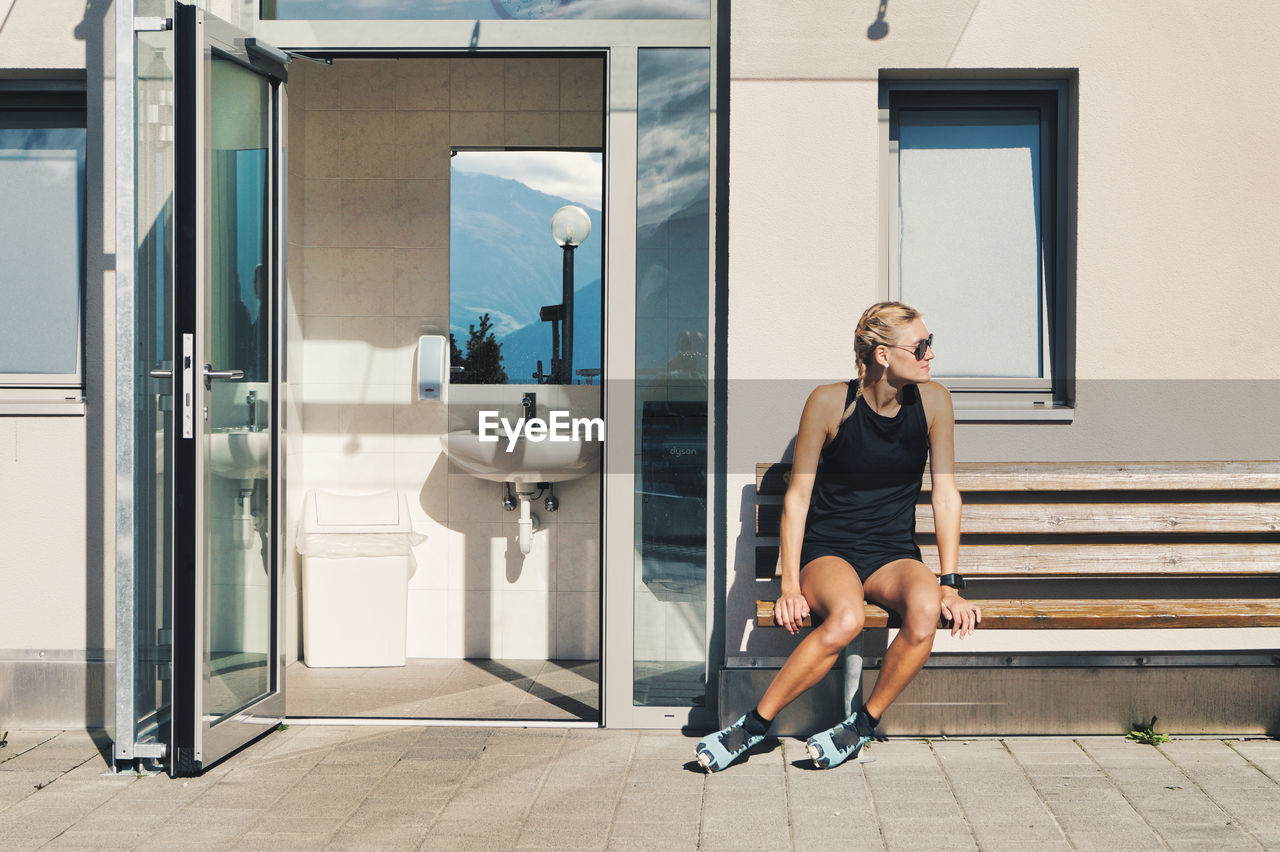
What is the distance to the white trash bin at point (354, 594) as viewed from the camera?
5277mm

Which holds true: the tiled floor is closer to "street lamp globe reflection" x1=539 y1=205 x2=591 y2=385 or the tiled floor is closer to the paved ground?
the paved ground

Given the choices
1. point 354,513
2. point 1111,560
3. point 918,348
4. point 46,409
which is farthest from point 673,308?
point 46,409

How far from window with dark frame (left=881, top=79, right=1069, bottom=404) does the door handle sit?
2303 millimetres

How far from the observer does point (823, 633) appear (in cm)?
352

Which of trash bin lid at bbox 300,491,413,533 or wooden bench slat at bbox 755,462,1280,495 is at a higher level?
wooden bench slat at bbox 755,462,1280,495

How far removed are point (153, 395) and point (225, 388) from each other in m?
0.22

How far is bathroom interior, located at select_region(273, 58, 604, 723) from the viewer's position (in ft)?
18.0

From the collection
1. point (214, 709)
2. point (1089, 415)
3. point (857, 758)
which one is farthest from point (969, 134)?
point (214, 709)

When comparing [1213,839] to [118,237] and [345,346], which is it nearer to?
[118,237]

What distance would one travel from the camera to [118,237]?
3574 millimetres

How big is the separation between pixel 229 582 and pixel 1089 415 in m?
3.02

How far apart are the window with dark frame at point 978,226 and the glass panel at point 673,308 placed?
72 centimetres

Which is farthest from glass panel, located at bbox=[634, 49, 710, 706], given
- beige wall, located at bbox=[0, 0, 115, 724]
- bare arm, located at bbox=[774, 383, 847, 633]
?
beige wall, located at bbox=[0, 0, 115, 724]

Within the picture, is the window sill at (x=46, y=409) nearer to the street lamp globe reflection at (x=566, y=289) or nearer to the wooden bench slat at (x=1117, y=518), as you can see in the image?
the street lamp globe reflection at (x=566, y=289)
